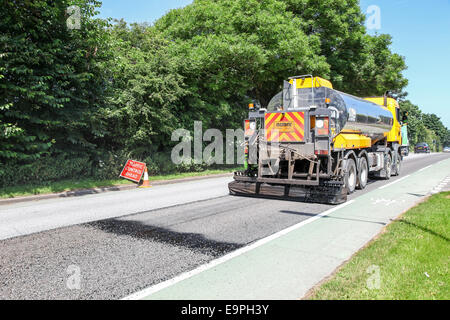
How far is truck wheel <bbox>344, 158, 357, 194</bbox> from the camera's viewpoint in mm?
10171

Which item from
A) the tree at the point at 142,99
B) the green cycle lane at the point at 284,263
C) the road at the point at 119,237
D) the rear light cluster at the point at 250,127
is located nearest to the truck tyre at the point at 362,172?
the road at the point at 119,237

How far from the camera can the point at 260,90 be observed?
2314 centimetres

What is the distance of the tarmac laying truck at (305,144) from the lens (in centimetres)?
882

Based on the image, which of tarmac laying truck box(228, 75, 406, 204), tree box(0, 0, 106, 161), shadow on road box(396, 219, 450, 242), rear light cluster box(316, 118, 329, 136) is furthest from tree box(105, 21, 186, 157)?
shadow on road box(396, 219, 450, 242)

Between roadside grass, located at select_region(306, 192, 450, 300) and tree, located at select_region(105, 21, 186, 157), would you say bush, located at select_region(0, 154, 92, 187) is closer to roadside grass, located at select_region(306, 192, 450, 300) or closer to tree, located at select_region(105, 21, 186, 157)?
tree, located at select_region(105, 21, 186, 157)

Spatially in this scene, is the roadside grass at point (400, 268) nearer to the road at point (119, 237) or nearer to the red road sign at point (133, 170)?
the road at point (119, 237)

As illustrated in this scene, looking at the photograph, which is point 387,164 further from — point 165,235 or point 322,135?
point 165,235

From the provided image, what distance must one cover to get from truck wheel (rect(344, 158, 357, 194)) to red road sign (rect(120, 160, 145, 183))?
8171mm

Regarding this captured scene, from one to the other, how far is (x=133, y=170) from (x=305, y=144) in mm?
7805

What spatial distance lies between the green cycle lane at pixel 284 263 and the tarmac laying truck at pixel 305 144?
1550mm

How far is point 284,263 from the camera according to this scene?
4512mm
